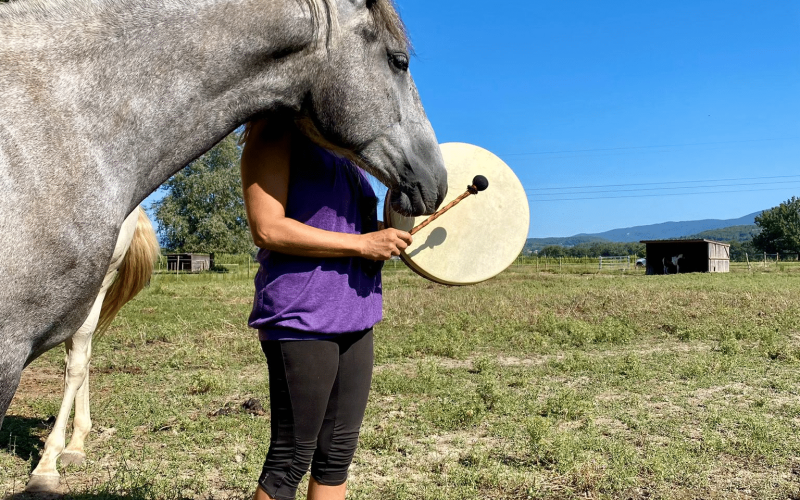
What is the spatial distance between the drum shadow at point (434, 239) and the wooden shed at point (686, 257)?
35.7m

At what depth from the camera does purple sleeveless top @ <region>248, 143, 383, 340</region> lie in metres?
1.69

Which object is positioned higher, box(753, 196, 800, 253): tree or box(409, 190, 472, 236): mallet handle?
box(753, 196, 800, 253): tree

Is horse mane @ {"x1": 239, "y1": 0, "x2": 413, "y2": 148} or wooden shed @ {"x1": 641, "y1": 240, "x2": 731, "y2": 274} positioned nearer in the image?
horse mane @ {"x1": 239, "y1": 0, "x2": 413, "y2": 148}

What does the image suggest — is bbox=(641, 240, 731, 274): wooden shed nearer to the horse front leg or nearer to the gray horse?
the horse front leg

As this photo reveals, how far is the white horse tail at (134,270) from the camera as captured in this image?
371cm

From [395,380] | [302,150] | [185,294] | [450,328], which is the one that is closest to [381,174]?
[302,150]

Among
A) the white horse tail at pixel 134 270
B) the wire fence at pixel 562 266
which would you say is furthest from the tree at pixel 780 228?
the white horse tail at pixel 134 270

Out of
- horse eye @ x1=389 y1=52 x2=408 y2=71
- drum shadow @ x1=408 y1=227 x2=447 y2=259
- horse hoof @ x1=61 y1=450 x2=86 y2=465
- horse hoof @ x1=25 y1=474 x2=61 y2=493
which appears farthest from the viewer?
horse hoof @ x1=61 y1=450 x2=86 y2=465

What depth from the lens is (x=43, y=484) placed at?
3078 millimetres

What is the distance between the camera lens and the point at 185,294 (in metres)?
14.5

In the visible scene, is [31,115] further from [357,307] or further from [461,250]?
[461,250]

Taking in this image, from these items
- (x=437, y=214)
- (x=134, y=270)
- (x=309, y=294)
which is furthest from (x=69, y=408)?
(x=437, y=214)

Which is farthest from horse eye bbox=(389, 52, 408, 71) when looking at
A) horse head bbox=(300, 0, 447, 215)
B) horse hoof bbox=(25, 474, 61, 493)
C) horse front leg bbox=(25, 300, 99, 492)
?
horse hoof bbox=(25, 474, 61, 493)

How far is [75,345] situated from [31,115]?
9.69ft
